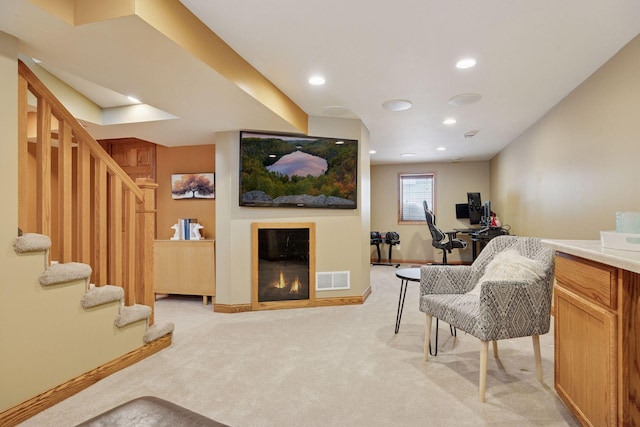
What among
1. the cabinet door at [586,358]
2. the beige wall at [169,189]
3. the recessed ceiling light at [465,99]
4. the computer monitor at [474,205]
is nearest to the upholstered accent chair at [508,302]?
the cabinet door at [586,358]

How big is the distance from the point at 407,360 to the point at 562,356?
3.31 feet

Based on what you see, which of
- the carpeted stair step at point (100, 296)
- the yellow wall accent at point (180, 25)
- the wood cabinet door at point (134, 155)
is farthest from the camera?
the wood cabinet door at point (134, 155)

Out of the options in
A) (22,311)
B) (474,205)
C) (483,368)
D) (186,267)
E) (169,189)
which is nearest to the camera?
(22,311)

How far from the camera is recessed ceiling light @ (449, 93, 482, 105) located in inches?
132

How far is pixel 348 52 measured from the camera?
2.50 metres

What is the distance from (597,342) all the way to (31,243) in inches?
111

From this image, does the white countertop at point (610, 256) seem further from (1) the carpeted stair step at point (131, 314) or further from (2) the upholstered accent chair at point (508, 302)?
(1) the carpeted stair step at point (131, 314)

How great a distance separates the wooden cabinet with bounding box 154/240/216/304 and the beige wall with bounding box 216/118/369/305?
252 millimetres

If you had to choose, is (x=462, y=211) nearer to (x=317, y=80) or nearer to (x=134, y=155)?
(x=317, y=80)

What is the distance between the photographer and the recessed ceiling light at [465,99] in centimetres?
336

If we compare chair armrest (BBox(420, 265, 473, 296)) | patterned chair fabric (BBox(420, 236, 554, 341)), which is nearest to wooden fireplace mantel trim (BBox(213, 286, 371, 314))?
chair armrest (BBox(420, 265, 473, 296))

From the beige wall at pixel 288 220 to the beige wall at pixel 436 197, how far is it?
3491mm

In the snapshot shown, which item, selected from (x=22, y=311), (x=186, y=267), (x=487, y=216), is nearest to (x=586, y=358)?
(x=22, y=311)

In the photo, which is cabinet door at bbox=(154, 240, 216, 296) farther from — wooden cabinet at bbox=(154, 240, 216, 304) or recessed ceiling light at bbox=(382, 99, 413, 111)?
recessed ceiling light at bbox=(382, 99, 413, 111)
